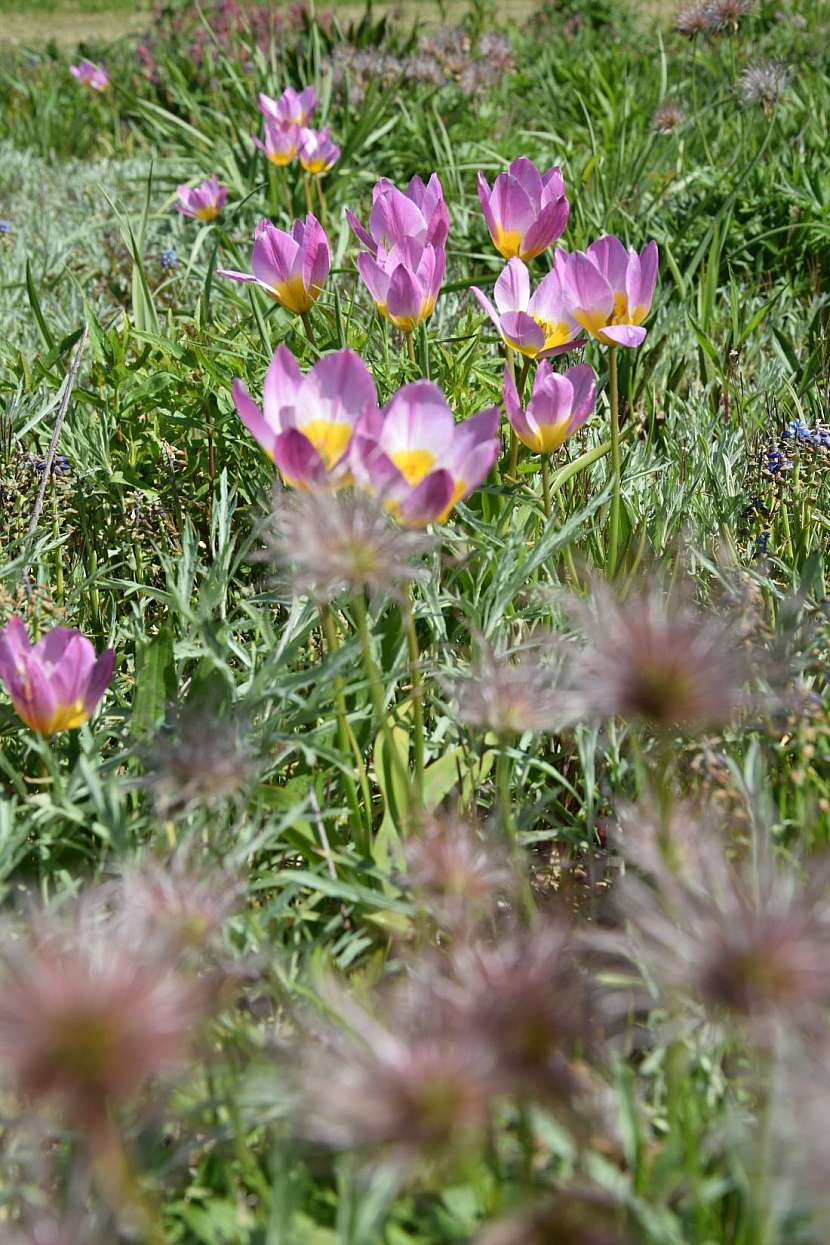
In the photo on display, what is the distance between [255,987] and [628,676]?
55 centimetres

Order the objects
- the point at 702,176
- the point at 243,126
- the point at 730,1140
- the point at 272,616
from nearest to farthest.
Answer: the point at 730,1140 < the point at 272,616 < the point at 702,176 < the point at 243,126

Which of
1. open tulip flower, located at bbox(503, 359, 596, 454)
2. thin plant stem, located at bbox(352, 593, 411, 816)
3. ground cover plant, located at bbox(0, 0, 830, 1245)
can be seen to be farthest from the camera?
open tulip flower, located at bbox(503, 359, 596, 454)

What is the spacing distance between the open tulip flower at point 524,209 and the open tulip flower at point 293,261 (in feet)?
0.90

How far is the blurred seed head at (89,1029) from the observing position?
678 mm

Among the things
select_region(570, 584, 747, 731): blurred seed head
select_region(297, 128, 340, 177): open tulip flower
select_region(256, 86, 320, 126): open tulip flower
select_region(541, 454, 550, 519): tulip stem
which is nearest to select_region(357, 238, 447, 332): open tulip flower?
select_region(541, 454, 550, 519): tulip stem

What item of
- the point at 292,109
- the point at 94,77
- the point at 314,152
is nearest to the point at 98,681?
the point at 314,152

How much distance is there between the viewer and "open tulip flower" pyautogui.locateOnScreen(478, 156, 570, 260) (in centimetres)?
183

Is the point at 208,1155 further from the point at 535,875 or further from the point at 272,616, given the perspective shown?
the point at 272,616

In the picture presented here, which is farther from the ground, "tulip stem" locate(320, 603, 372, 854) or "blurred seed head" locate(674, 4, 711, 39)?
"blurred seed head" locate(674, 4, 711, 39)

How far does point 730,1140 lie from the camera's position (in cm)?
92

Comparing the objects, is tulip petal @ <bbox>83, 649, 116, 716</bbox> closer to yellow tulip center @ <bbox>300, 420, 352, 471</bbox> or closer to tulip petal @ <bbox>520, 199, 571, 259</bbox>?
yellow tulip center @ <bbox>300, 420, 352, 471</bbox>

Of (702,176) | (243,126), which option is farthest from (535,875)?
(243,126)

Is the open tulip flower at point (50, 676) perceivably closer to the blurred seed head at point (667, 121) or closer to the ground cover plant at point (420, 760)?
the ground cover plant at point (420, 760)

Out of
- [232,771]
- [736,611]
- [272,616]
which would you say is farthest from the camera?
[272,616]
